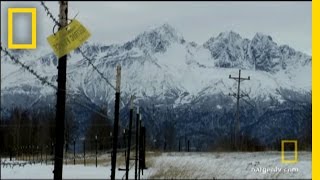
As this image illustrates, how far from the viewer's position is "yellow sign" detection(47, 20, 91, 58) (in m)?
6.95

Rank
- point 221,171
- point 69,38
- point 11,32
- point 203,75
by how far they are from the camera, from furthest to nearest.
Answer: point 203,75 → point 221,171 → point 69,38 → point 11,32

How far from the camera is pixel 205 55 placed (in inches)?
3642

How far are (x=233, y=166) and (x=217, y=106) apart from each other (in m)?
87.9

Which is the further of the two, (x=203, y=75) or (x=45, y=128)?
(x=203, y=75)

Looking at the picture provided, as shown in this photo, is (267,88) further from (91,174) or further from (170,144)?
(91,174)

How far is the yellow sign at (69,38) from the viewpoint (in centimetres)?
695

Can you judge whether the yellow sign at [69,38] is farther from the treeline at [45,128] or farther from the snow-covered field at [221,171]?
the treeline at [45,128]

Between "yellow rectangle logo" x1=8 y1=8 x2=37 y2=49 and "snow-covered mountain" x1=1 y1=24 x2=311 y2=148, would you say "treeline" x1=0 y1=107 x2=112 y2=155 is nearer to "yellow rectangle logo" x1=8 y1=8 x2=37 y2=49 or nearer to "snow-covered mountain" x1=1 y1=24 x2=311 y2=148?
"snow-covered mountain" x1=1 y1=24 x2=311 y2=148

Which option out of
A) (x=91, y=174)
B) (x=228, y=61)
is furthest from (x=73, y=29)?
(x=228, y=61)

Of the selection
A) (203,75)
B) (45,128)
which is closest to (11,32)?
(45,128)

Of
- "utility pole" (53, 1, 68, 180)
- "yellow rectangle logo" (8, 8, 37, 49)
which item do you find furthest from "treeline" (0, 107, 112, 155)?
"yellow rectangle logo" (8, 8, 37, 49)

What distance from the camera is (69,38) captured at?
7.09m

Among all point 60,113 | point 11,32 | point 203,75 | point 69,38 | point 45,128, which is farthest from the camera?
point 203,75

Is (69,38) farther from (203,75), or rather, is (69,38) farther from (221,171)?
(203,75)
